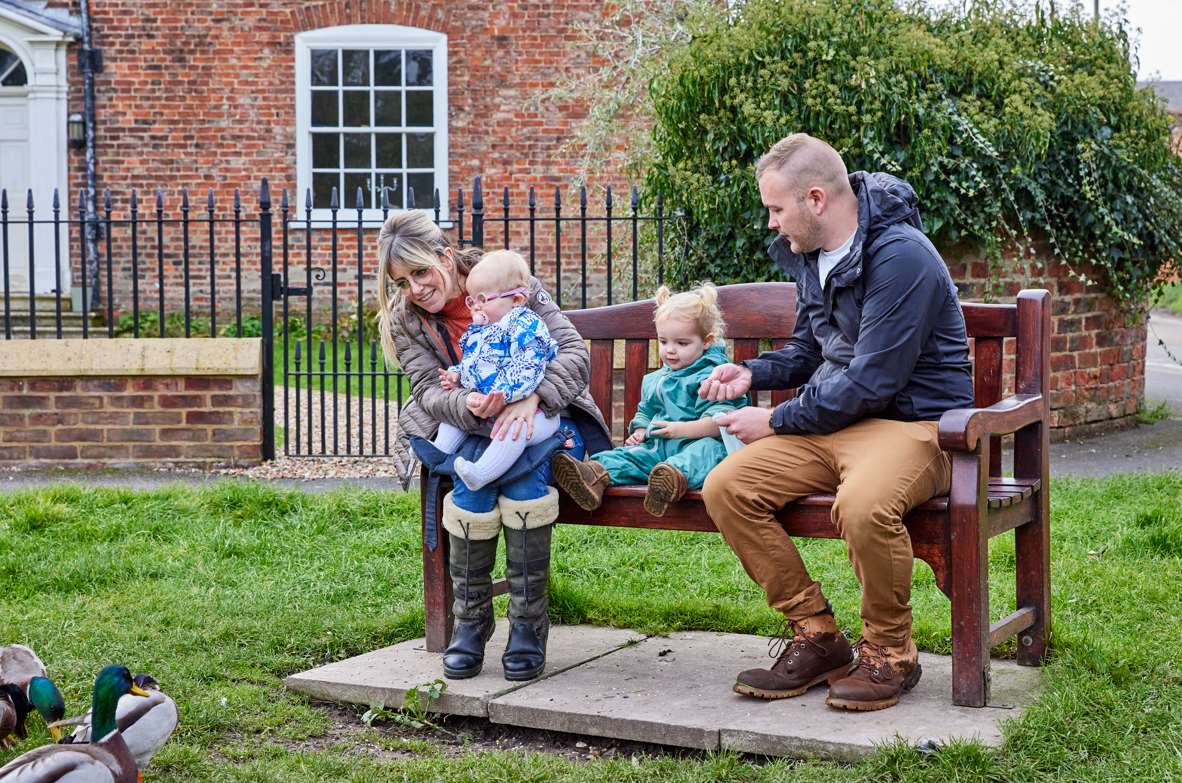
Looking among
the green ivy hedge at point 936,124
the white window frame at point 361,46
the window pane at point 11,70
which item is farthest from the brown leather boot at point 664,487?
the window pane at point 11,70

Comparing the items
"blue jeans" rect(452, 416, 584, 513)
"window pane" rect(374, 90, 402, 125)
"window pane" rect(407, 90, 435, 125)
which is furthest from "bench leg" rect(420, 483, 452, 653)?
"window pane" rect(374, 90, 402, 125)

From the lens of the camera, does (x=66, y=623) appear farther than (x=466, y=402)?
Yes

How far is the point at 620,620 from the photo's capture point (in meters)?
4.91

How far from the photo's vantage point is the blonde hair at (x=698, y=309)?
426 centimetres

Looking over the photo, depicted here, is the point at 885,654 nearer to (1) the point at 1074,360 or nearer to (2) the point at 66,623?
(2) the point at 66,623

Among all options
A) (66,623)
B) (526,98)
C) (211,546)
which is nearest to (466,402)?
(66,623)

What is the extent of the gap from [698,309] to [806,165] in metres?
0.62

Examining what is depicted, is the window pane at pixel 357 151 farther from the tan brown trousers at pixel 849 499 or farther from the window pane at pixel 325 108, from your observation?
the tan brown trousers at pixel 849 499

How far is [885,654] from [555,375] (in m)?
1.21

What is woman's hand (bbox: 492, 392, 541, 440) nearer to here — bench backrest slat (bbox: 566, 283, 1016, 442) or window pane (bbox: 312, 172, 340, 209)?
bench backrest slat (bbox: 566, 283, 1016, 442)

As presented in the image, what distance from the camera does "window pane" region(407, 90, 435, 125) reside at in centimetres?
1562

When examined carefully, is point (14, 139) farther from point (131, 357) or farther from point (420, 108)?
point (131, 357)

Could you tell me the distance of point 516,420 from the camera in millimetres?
4051

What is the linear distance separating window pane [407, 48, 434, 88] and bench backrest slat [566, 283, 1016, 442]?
11.3 m
